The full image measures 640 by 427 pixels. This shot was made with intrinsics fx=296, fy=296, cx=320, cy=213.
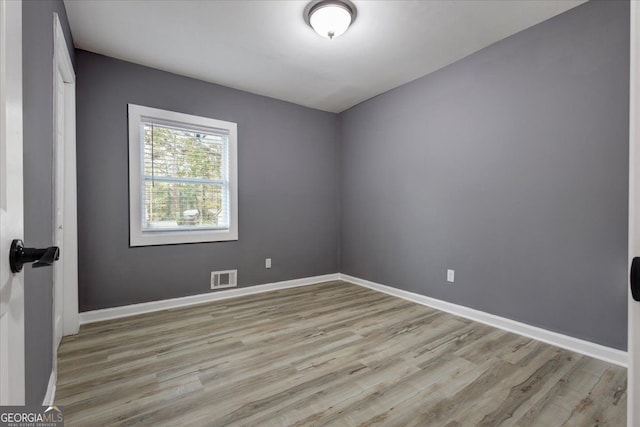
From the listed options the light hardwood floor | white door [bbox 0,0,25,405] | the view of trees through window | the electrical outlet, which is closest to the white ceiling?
the view of trees through window

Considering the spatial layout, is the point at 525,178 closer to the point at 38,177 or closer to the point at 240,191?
the point at 240,191

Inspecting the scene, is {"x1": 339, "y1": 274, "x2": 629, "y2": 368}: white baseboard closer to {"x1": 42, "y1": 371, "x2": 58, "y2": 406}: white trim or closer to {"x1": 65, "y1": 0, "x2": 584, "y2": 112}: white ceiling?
{"x1": 65, "y1": 0, "x2": 584, "y2": 112}: white ceiling

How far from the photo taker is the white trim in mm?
1627

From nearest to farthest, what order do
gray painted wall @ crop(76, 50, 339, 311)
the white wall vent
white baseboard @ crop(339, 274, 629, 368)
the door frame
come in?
white baseboard @ crop(339, 274, 629, 368) → the door frame → gray painted wall @ crop(76, 50, 339, 311) → the white wall vent

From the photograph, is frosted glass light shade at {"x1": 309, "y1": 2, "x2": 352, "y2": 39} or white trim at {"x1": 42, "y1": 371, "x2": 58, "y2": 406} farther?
frosted glass light shade at {"x1": 309, "y1": 2, "x2": 352, "y2": 39}

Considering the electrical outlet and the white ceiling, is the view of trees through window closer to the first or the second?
the white ceiling

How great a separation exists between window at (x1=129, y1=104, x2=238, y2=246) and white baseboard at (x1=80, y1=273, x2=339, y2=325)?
0.66 m

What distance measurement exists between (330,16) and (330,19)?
0.02m

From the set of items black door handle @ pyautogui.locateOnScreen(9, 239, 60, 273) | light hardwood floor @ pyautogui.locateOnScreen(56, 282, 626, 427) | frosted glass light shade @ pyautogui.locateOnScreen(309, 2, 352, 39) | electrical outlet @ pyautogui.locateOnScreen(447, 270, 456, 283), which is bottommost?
light hardwood floor @ pyautogui.locateOnScreen(56, 282, 626, 427)

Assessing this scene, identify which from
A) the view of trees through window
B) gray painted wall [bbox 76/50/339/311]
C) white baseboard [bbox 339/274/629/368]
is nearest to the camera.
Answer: white baseboard [bbox 339/274/629/368]

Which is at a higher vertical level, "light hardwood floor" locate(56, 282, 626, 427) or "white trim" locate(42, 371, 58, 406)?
"white trim" locate(42, 371, 58, 406)

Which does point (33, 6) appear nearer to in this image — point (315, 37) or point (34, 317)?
point (34, 317)

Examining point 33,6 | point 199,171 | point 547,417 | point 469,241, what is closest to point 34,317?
point 33,6

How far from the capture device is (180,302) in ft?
11.0
